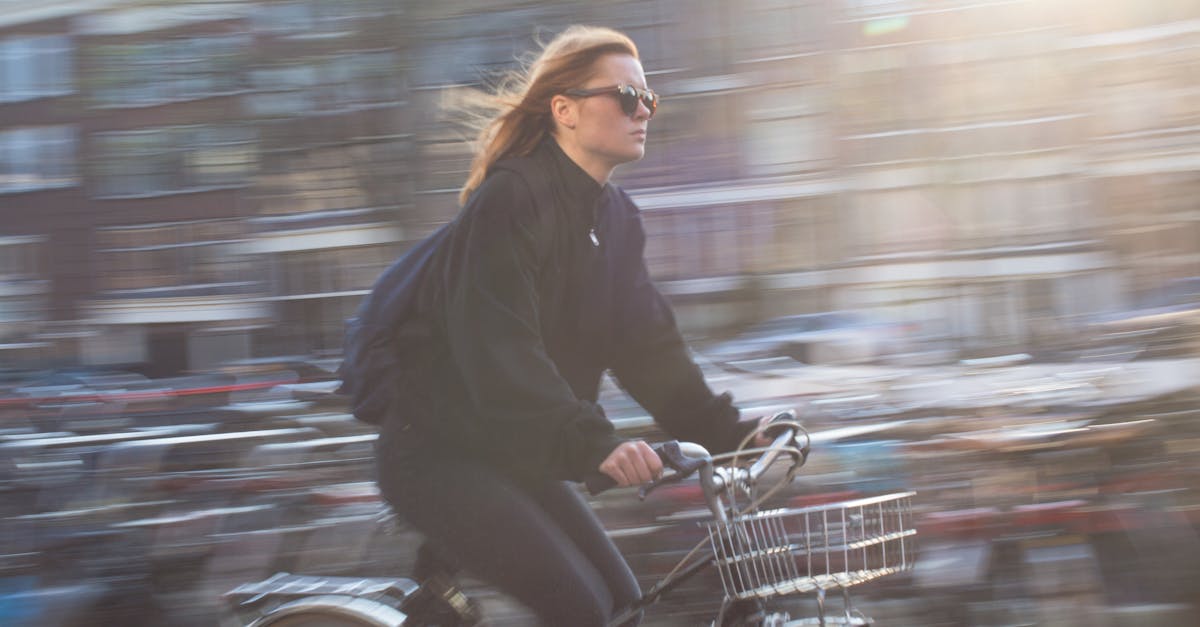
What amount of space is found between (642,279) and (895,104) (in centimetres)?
2194

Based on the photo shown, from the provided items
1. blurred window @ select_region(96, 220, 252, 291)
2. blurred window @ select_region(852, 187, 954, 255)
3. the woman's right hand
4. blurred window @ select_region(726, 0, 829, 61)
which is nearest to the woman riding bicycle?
the woman's right hand

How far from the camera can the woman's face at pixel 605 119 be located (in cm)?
272

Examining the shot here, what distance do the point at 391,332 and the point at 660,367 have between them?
0.66 meters

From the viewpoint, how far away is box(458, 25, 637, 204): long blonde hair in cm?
274

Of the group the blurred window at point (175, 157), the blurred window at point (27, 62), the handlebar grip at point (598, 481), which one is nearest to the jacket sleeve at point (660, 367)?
the handlebar grip at point (598, 481)

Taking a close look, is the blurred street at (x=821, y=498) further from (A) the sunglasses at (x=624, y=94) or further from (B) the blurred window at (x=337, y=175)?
(B) the blurred window at (x=337, y=175)

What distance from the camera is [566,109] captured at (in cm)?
275

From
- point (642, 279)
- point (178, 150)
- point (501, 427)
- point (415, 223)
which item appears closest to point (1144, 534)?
point (642, 279)

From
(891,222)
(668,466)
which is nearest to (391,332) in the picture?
(668,466)

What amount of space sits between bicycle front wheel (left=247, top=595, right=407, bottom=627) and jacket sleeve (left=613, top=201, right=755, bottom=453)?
0.75m

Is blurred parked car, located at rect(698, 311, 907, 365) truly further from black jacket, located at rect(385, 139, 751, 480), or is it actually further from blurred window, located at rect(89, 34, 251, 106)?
black jacket, located at rect(385, 139, 751, 480)

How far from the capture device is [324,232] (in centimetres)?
742

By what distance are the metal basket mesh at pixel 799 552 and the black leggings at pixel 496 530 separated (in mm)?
396

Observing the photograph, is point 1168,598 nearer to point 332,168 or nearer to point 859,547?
point 859,547
